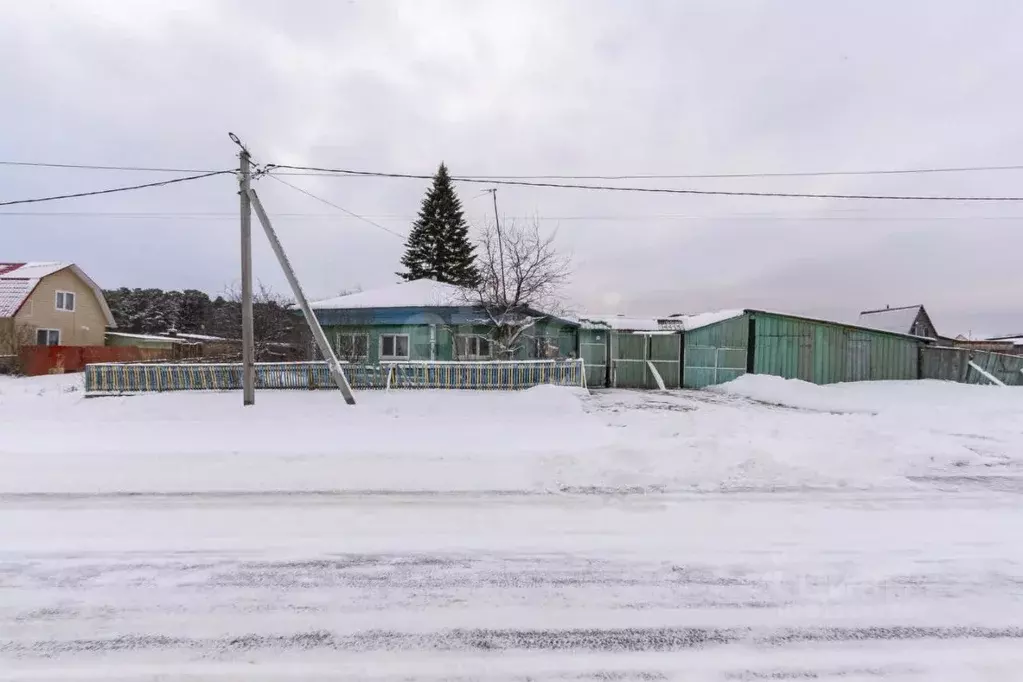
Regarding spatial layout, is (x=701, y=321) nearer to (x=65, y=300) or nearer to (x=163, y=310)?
(x=65, y=300)

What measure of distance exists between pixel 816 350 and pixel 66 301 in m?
43.5

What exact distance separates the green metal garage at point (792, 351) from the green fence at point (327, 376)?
750cm

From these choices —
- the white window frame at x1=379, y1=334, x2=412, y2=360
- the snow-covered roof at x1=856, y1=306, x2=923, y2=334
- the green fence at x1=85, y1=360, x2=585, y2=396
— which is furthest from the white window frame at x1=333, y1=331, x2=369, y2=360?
the snow-covered roof at x1=856, y1=306, x2=923, y2=334

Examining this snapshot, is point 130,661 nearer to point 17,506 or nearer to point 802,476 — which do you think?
point 17,506

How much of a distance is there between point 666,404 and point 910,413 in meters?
6.03

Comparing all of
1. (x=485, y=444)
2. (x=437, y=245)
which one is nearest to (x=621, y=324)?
(x=485, y=444)

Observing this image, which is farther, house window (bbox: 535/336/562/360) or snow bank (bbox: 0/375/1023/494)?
house window (bbox: 535/336/562/360)

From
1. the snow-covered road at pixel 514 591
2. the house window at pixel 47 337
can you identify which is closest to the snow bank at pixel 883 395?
the snow-covered road at pixel 514 591

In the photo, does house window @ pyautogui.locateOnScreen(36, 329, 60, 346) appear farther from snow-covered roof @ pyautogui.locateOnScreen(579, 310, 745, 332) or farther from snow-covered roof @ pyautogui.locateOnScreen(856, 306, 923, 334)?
snow-covered roof @ pyautogui.locateOnScreen(856, 306, 923, 334)

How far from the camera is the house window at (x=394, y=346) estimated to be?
65.5 ft

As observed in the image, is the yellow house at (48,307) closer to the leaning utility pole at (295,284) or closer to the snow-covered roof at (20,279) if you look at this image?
the snow-covered roof at (20,279)

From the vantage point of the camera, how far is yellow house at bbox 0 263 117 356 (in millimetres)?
27359

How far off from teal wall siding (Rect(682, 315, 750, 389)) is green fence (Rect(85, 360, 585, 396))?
23.8 feet

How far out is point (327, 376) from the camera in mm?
15031
